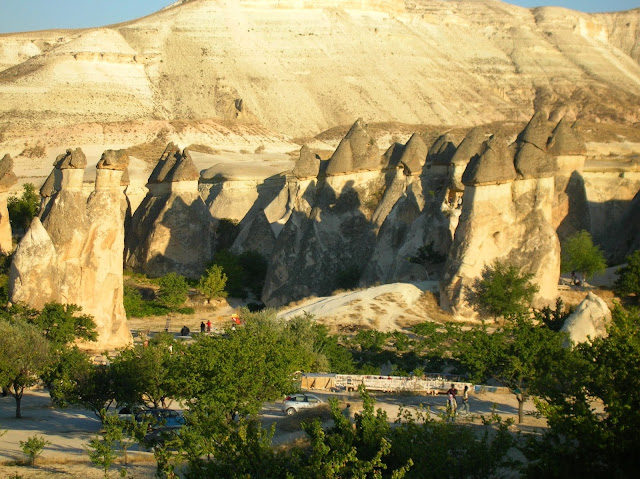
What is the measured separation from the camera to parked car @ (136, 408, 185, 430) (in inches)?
582

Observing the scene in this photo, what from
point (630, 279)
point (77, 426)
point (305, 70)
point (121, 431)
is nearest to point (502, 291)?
point (630, 279)

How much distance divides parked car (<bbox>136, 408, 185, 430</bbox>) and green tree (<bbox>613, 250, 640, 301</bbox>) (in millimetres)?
11497

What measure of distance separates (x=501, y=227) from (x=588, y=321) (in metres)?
4.71

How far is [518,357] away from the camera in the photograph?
16.6 metres

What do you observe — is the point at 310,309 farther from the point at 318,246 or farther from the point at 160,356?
the point at 160,356

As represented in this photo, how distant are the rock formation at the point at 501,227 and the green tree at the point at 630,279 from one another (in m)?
1.44

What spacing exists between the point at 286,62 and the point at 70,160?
86.9 metres

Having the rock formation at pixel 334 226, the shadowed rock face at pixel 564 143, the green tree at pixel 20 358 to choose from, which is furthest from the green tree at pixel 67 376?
the shadowed rock face at pixel 564 143

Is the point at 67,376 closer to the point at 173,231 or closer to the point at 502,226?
the point at 502,226

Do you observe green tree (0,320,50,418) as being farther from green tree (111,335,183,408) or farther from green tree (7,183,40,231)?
green tree (7,183,40,231)

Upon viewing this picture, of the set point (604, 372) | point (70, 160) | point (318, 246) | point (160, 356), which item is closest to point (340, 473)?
point (604, 372)

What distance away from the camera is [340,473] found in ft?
34.6

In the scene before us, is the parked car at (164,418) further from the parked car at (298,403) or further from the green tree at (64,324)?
the green tree at (64,324)

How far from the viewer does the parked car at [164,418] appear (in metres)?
14.8
